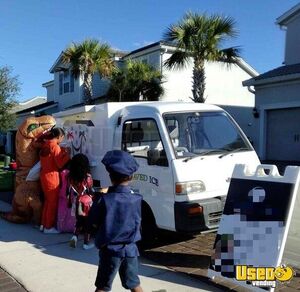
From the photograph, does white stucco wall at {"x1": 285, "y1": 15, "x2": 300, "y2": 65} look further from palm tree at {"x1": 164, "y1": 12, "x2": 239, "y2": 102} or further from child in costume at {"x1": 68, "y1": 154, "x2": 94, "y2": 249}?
child in costume at {"x1": 68, "y1": 154, "x2": 94, "y2": 249}

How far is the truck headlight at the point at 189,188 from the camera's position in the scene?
5.71 metres

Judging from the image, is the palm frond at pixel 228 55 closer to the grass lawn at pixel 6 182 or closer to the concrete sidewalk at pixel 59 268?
the grass lawn at pixel 6 182

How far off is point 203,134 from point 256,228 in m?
2.19

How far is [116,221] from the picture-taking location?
365 centimetres

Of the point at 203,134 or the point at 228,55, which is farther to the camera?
the point at 228,55

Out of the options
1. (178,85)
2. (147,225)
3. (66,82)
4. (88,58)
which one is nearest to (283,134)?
(178,85)

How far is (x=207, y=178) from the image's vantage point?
589 cm

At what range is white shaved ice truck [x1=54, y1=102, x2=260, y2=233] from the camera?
5734mm

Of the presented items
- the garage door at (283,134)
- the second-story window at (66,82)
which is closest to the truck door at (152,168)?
the garage door at (283,134)

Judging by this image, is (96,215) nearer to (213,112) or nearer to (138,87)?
(213,112)

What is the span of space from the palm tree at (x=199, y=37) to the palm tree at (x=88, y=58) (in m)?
4.90

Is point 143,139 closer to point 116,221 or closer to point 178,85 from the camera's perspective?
point 116,221

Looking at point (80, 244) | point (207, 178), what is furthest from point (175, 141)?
point (80, 244)

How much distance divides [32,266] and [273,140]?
13619 millimetres
